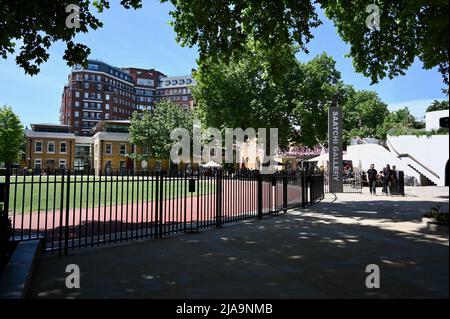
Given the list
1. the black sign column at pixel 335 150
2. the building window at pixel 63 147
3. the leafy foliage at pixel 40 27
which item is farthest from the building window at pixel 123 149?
the leafy foliage at pixel 40 27

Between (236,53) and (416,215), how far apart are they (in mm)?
8445

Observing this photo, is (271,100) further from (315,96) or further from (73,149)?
(73,149)

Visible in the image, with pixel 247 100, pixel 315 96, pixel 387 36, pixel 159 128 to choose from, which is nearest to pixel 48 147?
pixel 159 128

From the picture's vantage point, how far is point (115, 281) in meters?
4.96

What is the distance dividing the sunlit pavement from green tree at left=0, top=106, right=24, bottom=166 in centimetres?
5739

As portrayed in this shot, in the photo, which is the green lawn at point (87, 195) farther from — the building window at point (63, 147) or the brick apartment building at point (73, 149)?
the building window at point (63, 147)

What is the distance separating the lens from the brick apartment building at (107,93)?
101 m

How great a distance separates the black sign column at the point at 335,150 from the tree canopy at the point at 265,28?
9605mm

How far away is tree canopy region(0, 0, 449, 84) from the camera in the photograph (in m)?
9.01

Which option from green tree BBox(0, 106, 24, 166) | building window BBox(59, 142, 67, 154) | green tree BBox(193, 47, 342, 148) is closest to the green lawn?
green tree BBox(193, 47, 342, 148)

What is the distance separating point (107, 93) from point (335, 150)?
3690 inches
